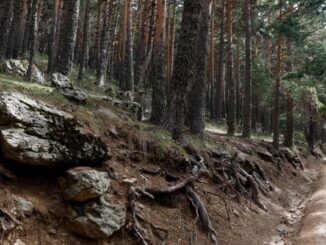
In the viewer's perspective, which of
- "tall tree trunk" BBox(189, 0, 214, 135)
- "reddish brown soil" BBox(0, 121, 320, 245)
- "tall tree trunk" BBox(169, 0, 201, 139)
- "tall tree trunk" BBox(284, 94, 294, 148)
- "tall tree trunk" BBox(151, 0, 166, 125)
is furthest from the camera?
"tall tree trunk" BBox(284, 94, 294, 148)

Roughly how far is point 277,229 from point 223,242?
8.56ft

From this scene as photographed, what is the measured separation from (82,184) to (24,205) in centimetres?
83

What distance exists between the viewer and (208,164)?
9.45 meters

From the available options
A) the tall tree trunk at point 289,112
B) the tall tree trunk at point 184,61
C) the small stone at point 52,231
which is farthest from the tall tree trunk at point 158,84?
the tall tree trunk at point 289,112

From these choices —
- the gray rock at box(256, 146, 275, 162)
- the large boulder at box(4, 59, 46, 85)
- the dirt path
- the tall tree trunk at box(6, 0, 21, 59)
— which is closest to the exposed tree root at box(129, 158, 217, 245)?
the dirt path

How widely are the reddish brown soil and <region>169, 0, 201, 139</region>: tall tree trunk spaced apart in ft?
5.73

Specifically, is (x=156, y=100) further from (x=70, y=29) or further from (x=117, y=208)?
(x=117, y=208)

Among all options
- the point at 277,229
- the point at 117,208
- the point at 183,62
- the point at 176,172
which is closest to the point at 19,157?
the point at 117,208

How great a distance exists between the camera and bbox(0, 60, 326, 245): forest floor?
474 cm

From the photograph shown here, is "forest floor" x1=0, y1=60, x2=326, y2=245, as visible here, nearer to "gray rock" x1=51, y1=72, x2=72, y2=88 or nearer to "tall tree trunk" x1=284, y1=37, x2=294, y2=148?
"gray rock" x1=51, y1=72, x2=72, y2=88

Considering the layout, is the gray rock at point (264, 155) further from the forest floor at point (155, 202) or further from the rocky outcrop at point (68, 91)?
the rocky outcrop at point (68, 91)

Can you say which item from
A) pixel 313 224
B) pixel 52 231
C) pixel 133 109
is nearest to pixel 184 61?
pixel 133 109

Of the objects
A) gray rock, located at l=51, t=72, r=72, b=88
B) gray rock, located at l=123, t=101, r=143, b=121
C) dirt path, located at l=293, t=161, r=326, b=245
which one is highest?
gray rock, located at l=51, t=72, r=72, b=88

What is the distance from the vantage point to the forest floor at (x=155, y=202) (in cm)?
474
